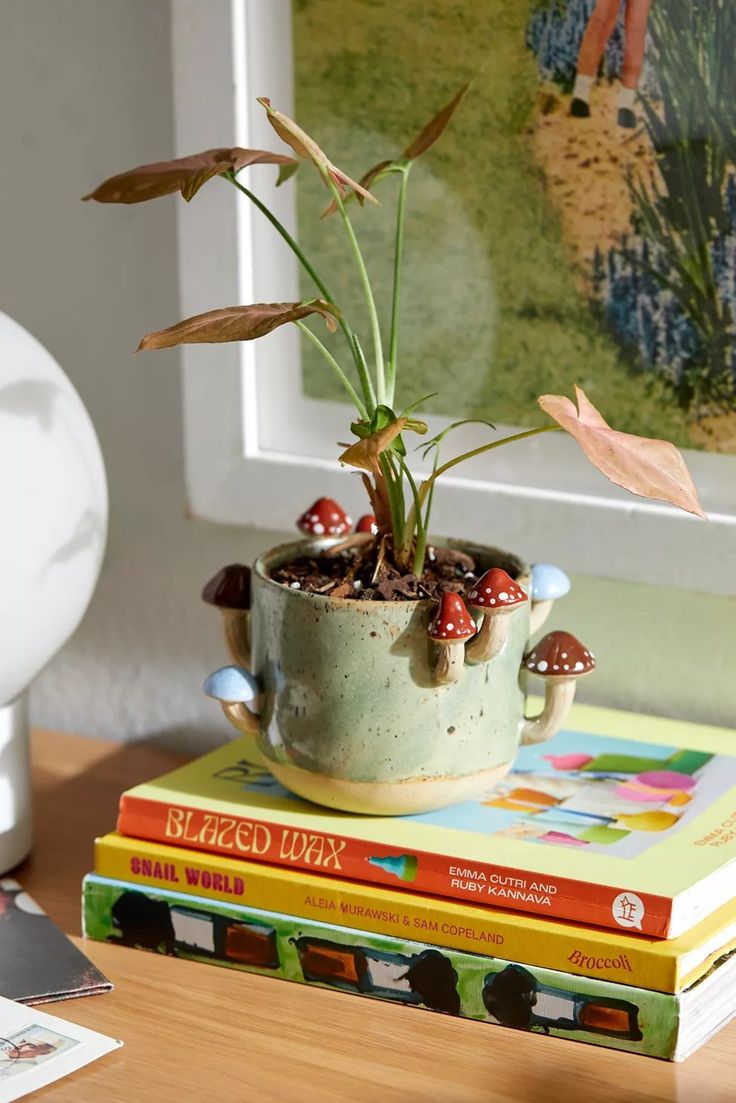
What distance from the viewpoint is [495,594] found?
0.69m

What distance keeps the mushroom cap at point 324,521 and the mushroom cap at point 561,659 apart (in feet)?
0.48

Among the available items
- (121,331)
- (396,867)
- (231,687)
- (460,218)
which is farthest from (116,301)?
(396,867)

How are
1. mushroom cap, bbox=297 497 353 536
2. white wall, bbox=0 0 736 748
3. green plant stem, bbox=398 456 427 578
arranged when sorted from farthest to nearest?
1. white wall, bbox=0 0 736 748
2. mushroom cap, bbox=297 497 353 536
3. green plant stem, bbox=398 456 427 578

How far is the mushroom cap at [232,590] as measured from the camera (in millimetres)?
800

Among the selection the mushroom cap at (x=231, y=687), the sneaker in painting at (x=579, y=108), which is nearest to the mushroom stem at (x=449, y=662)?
the mushroom cap at (x=231, y=687)

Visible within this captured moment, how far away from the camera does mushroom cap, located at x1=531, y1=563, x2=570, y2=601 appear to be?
775mm

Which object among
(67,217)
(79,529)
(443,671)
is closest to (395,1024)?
(443,671)

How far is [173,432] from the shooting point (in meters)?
1.00

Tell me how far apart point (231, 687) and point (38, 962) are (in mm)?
169

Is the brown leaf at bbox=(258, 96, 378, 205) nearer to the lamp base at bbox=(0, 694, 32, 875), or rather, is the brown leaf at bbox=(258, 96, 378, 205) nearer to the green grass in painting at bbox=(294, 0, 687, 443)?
the green grass in painting at bbox=(294, 0, 687, 443)

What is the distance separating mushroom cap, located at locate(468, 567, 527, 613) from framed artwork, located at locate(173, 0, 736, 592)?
0.18 metres

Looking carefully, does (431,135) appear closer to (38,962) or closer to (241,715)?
(241,715)

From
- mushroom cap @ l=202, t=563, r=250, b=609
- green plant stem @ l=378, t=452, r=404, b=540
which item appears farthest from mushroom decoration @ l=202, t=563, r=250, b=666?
green plant stem @ l=378, t=452, r=404, b=540

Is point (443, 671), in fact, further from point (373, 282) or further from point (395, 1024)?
point (373, 282)
